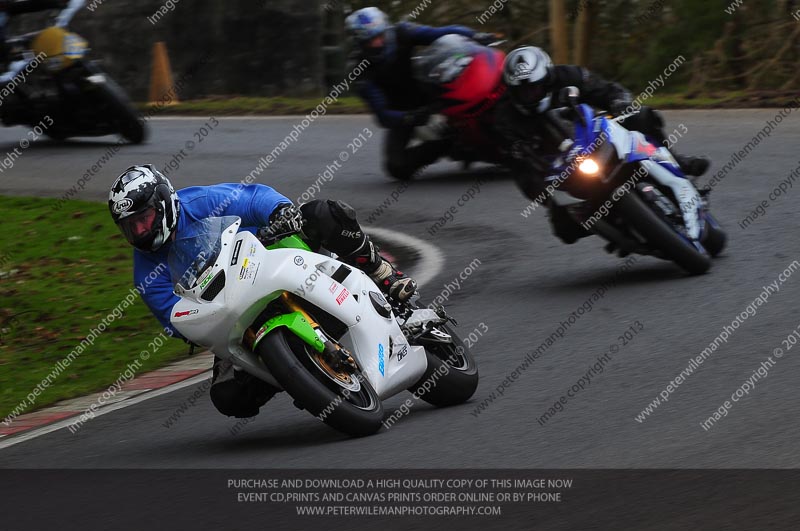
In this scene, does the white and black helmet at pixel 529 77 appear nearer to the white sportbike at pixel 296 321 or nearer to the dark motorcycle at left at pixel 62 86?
the white sportbike at pixel 296 321

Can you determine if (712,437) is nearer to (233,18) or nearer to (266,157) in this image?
(266,157)

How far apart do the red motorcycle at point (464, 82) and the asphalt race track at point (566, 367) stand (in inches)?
26.0

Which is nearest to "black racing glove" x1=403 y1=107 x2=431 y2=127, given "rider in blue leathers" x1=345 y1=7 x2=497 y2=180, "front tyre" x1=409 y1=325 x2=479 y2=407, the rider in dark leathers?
"rider in blue leathers" x1=345 y1=7 x2=497 y2=180

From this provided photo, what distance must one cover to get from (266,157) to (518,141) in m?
6.71

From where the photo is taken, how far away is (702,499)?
4957 mm

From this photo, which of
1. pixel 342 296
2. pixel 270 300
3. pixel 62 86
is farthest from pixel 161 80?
pixel 270 300

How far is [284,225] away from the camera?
644cm

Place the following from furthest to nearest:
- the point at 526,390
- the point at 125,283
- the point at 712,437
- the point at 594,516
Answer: the point at 125,283, the point at 526,390, the point at 712,437, the point at 594,516

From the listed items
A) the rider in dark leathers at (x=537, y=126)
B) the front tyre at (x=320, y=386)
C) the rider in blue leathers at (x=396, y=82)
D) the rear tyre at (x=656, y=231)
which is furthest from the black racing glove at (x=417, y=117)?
the front tyre at (x=320, y=386)

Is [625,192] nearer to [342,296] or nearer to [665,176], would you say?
[665,176]

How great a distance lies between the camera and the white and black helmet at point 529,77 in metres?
9.38

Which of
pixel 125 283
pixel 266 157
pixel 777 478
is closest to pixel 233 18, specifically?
pixel 266 157

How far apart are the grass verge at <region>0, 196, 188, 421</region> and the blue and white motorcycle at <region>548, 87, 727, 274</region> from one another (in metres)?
2.97

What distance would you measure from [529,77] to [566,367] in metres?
2.66
